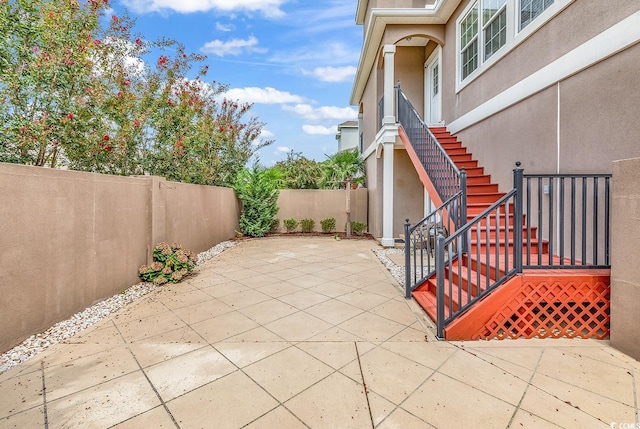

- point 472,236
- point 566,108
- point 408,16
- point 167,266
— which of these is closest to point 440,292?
point 472,236

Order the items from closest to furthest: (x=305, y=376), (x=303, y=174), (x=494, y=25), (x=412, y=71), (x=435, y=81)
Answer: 1. (x=305, y=376)
2. (x=494, y=25)
3. (x=435, y=81)
4. (x=412, y=71)
5. (x=303, y=174)

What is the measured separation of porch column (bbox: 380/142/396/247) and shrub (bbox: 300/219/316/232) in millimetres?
3803

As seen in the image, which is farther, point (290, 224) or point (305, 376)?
point (290, 224)

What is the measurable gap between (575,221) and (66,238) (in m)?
6.46

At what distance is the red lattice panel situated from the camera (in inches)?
122

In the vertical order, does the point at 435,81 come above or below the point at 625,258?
A: above

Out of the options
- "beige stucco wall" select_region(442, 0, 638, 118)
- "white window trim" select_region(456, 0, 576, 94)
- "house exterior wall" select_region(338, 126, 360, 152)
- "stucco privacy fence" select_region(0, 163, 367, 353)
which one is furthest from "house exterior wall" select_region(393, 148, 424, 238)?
"house exterior wall" select_region(338, 126, 360, 152)

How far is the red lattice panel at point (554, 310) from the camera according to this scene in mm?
3102

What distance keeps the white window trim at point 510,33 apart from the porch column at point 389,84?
167 centimetres

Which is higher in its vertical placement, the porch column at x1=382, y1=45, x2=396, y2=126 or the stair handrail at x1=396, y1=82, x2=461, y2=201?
the porch column at x1=382, y1=45, x2=396, y2=126

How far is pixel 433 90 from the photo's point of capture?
30.2ft

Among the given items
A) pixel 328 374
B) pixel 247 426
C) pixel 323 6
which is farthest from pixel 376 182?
pixel 247 426

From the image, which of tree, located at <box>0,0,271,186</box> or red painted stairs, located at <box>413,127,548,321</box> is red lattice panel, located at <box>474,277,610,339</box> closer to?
red painted stairs, located at <box>413,127,548,321</box>

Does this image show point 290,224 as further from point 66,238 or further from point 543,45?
point 543,45
